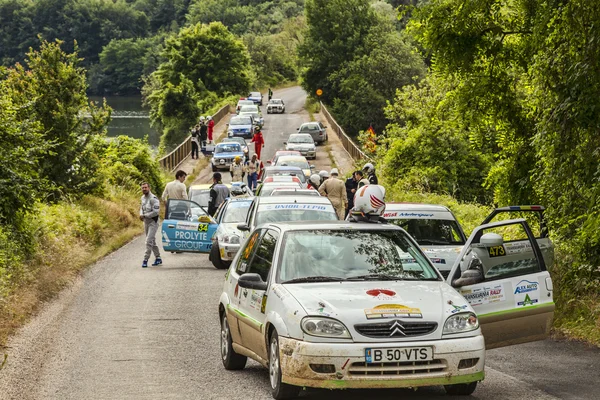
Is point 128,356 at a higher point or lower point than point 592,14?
lower

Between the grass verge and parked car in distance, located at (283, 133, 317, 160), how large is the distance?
947 inches

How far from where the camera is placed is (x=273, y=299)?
843cm

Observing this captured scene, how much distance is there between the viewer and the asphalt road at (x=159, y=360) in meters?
8.95

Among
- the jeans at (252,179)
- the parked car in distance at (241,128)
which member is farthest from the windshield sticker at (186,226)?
the parked car in distance at (241,128)

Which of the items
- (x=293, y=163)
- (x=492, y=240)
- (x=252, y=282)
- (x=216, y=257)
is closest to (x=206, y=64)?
(x=293, y=163)

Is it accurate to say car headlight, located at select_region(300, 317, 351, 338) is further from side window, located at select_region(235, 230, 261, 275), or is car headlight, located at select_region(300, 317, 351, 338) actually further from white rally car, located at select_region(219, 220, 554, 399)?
side window, located at select_region(235, 230, 261, 275)

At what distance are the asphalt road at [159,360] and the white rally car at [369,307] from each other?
0.43 meters

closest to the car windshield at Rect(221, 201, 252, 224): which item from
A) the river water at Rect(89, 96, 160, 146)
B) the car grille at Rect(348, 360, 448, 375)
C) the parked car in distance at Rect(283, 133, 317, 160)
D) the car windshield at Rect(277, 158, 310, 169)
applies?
the car grille at Rect(348, 360, 448, 375)

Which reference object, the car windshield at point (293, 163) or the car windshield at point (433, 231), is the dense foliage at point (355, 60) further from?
the car windshield at point (433, 231)

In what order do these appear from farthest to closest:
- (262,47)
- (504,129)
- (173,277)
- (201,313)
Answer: (262,47)
(173,277)
(504,129)
(201,313)

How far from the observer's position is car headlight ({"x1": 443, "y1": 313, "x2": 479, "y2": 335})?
7.82 metres

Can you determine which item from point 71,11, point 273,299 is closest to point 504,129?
point 273,299

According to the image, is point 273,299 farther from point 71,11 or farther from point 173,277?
point 71,11

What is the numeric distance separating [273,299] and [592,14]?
5672 mm
